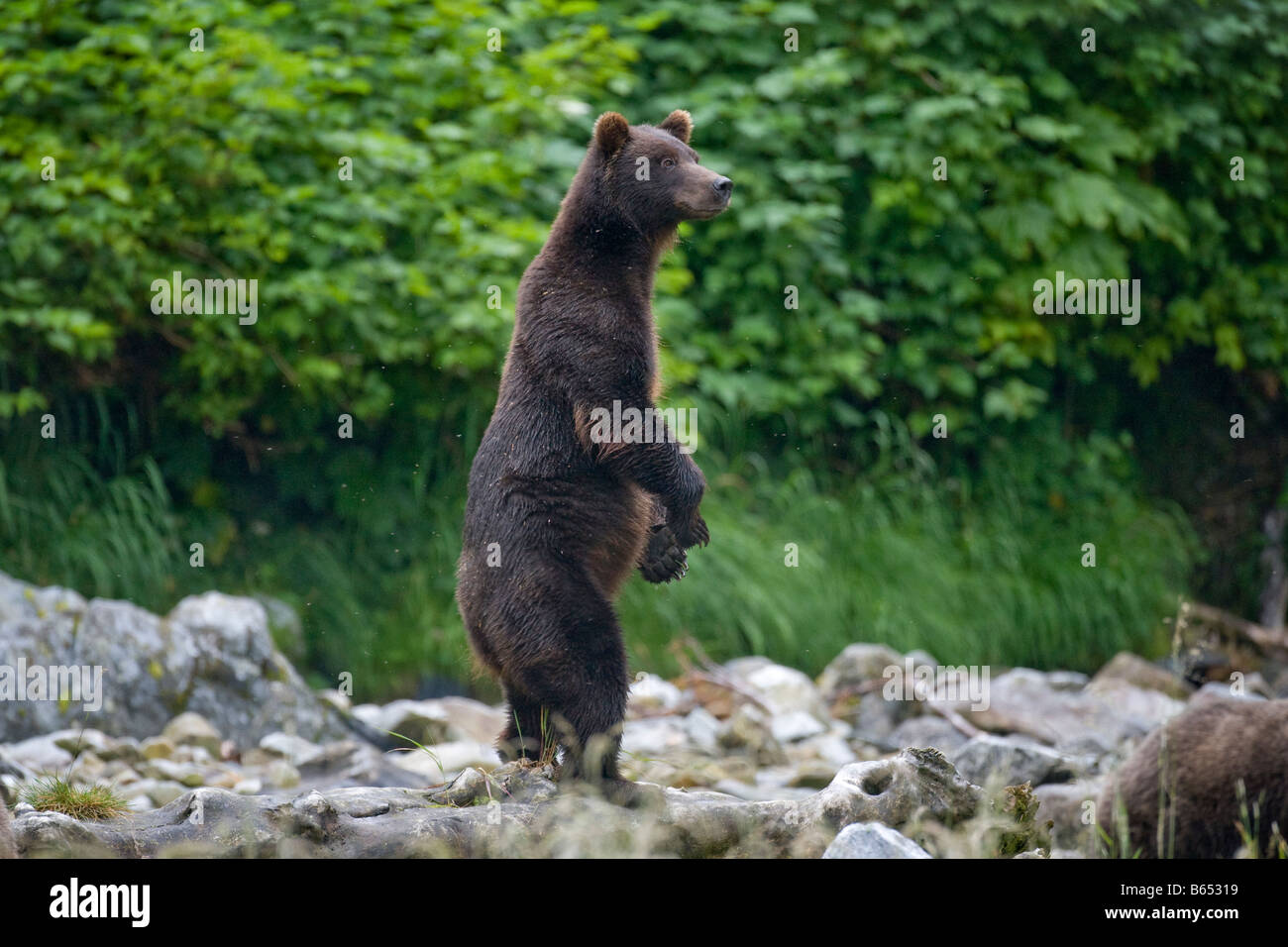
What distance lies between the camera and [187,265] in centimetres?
836

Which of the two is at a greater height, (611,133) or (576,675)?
(611,133)

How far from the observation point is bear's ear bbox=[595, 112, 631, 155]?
4.66 m

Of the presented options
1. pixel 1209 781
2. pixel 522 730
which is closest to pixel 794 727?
pixel 1209 781

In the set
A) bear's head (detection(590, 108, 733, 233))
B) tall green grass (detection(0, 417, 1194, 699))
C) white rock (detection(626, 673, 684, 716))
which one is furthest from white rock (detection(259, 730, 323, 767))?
bear's head (detection(590, 108, 733, 233))

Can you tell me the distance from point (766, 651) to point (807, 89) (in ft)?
12.6

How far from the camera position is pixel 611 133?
468 centimetres

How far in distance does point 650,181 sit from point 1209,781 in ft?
11.1

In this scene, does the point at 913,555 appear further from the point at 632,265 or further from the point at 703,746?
the point at 632,265

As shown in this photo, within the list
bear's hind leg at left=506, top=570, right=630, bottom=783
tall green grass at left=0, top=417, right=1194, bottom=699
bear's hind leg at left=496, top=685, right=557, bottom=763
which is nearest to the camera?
bear's hind leg at left=506, top=570, right=630, bottom=783

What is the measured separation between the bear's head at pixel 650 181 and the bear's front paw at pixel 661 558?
1.03 m

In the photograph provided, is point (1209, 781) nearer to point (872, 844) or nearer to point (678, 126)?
point (872, 844)

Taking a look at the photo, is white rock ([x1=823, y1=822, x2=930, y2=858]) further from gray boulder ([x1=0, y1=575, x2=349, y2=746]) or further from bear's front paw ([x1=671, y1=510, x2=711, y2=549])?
gray boulder ([x1=0, y1=575, x2=349, y2=746])

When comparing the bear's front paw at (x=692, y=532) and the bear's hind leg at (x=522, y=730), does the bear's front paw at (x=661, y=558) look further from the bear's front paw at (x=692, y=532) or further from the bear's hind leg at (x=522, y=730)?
the bear's hind leg at (x=522, y=730)

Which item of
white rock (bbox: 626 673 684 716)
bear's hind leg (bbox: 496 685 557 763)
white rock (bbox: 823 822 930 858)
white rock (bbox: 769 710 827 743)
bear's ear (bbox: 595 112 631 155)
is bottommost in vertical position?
white rock (bbox: 769 710 827 743)
